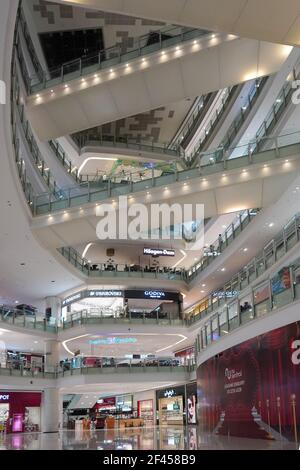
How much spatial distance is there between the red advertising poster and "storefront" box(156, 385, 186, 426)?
1898 cm

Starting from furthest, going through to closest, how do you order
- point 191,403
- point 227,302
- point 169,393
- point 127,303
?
point 127,303 → point 169,393 → point 191,403 → point 227,302

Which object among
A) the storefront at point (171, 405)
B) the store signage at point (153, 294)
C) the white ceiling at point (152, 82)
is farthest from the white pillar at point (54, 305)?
the white ceiling at point (152, 82)

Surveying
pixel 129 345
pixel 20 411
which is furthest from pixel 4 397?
pixel 129 345

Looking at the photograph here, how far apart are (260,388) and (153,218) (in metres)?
13.4

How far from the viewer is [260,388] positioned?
9438 millimetres

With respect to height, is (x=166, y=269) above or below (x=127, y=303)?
above

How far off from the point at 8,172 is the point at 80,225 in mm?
5407

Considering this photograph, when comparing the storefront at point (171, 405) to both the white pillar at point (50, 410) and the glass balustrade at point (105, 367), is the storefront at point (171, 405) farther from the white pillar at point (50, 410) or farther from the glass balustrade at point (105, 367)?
the white pillar at point (50, 410)

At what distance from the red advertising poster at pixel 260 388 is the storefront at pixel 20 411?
52.2 feet

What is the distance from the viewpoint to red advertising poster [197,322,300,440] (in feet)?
26.8

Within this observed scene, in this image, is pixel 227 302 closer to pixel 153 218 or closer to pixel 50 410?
pixel 153 218

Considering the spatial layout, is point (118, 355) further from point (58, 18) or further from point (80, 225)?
point (58, 18)
